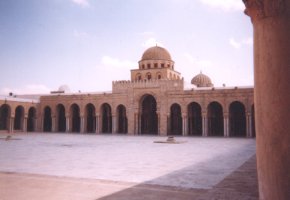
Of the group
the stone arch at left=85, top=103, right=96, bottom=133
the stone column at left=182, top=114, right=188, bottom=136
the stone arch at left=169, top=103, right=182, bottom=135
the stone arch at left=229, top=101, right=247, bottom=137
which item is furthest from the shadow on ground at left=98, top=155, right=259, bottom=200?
the stone arch at left=85, top=103, right=96, bottom=133

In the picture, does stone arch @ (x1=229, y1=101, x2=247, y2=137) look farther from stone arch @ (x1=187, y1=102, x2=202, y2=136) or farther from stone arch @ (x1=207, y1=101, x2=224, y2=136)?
stone arch @ (x1=187, y1=102, x2=202, y2=136)

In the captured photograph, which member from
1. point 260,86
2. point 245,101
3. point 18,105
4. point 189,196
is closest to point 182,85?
point 245,101

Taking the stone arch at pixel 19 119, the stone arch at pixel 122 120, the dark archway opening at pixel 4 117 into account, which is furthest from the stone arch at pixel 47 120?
the stone arch at pixel 122 120

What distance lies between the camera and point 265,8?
9.46ft

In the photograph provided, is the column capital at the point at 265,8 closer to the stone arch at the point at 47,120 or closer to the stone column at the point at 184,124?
the stone column at the point at 184,124

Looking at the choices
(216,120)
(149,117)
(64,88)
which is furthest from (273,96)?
(64,88)

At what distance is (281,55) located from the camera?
9.16 ft

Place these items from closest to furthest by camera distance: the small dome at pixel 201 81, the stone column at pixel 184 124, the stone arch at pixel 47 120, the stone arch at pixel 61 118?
1. the stone column at pixel 184 124
2. the stone arch at pixel 61 118
3. the stone arch at pixel 47 120
4. the small dome at pixel 201 81

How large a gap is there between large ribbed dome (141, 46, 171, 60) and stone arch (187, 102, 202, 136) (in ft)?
24.0

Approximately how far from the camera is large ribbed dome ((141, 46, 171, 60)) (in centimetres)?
3520

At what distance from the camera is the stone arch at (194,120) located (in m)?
31.3

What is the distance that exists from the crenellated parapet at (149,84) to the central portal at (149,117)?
2289 mm

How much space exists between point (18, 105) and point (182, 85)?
1848 centimetres

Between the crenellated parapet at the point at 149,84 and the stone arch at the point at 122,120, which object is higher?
the crenellated parapet at the point at 149,84
